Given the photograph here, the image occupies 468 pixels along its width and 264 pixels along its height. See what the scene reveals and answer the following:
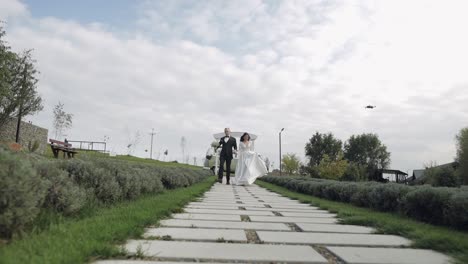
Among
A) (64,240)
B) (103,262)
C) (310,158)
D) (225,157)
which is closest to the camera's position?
(103,262)

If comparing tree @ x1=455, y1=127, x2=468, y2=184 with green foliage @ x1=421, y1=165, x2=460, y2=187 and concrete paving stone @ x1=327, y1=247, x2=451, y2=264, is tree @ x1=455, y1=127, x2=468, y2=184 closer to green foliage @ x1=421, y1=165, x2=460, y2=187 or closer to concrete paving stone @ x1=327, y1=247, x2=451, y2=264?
green foliage @ x1=421, y1=165, x2=460, y2=187

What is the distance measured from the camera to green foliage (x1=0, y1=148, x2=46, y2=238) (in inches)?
92.0

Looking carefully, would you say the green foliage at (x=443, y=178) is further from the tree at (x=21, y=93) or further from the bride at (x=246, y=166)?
the tree at (x=21, y=93)

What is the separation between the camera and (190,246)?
2625mm

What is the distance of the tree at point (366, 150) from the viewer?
6862 centimetres

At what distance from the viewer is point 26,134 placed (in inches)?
964

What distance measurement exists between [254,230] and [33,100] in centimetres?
2340

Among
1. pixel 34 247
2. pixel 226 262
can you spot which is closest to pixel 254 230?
pixel 226 262

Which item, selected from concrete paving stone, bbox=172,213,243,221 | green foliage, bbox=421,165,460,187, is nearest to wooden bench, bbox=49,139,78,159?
concrete paving stone, bbox=172,213,243,221

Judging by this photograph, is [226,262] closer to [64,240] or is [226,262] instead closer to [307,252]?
[307,252]

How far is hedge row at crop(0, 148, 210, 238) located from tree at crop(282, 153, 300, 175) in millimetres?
35806

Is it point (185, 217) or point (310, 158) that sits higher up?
point (310, 158)

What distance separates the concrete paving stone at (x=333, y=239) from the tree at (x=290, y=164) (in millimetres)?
38192

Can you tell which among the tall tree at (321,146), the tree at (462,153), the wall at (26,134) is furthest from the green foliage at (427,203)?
the tall tree at (321,146)
